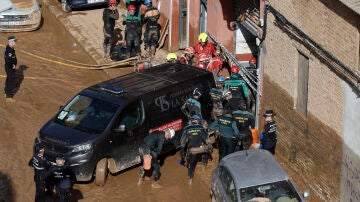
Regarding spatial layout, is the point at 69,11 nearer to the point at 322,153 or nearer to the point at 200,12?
the point at 200,12

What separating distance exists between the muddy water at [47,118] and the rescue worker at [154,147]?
28 centimetres

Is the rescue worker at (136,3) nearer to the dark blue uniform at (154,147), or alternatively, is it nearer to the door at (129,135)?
the door at (129,135)

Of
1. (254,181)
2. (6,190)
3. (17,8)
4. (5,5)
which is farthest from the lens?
(17,8)

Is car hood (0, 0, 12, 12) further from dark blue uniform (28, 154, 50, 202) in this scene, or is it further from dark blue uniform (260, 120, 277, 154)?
dark blue uniform (260, 120, 277, 154)

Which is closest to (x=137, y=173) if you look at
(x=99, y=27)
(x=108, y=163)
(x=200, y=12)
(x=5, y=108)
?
(x=108, y=163)

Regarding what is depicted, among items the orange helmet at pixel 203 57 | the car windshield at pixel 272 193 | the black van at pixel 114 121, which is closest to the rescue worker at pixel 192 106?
the black van at pixel 114 121

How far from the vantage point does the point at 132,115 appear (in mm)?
17906

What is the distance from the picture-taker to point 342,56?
51.6ft

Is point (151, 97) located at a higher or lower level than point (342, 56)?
lower

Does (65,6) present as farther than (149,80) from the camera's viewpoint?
Yes

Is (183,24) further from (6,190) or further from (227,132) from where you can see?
(6,190)

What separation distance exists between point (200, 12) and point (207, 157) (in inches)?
312

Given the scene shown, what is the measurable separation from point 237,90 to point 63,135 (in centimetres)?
496

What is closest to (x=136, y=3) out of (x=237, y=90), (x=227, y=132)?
(x=237, y=90)
